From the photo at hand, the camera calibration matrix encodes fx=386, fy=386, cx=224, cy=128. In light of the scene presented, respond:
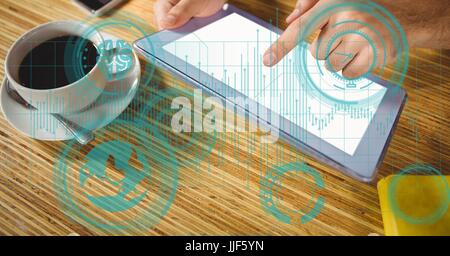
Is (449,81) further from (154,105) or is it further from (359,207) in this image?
(154,105)

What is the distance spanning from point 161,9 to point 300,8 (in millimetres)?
164

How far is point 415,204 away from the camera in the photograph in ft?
1.11

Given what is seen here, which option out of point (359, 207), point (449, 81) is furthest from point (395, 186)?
point (449, 81)

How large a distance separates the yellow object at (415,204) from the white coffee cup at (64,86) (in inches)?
11.2

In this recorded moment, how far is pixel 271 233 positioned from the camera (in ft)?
1.14

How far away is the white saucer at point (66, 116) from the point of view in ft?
1.27

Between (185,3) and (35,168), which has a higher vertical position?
(185,3)

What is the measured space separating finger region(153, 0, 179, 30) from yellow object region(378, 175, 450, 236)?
0.96 feet

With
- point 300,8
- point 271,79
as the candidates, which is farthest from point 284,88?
point 300,8

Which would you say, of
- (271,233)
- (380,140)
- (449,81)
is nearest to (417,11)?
(449,81)

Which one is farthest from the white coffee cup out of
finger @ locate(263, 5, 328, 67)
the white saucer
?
finger @ locate(263, 5, 328, 67)

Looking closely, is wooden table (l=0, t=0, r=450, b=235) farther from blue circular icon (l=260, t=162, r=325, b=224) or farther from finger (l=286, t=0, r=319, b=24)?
finger (l=286, t=0, r=319, b=24)

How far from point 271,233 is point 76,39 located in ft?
0.89
